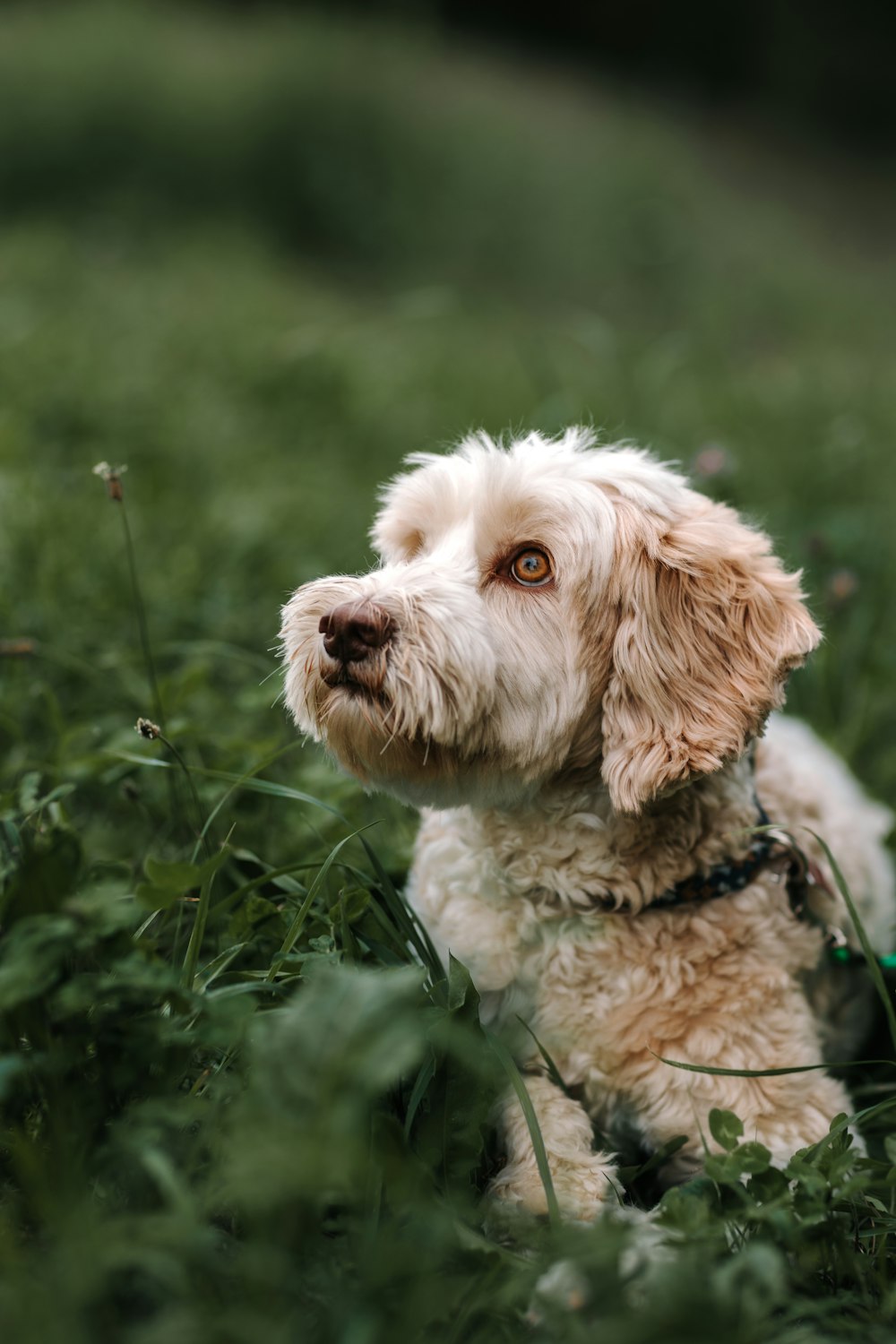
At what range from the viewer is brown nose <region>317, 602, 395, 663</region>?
6.44ft

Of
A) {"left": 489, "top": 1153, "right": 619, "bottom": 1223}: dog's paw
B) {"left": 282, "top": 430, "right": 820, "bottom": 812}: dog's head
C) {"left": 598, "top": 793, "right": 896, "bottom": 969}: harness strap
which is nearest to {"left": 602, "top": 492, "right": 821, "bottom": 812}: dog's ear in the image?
{"left": 282, "top": 430, "right": 820, "bottom": 812}: dog's head

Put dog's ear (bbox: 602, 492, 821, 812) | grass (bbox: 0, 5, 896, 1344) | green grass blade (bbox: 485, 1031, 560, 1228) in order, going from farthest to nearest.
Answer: dog's ear (bbox: 602, 492, 821, 812) < green grass blade (bbox: 485, 1031, 560, 1228) < grass (bbox: 0, 5, 896, 1344)

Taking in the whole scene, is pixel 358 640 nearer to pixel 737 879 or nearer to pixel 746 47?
pixel 737 879

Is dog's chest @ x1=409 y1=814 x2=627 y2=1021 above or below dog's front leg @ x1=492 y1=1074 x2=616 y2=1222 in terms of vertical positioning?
above

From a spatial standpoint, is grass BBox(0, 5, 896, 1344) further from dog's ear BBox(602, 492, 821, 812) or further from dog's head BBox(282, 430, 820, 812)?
dog's ear BBox(602, 492, 821, 812)

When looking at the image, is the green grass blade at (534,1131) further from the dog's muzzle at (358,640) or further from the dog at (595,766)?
the dog's muzzle at (358,640)

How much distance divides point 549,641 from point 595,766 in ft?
0.98

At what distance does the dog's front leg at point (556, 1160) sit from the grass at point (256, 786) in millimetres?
77

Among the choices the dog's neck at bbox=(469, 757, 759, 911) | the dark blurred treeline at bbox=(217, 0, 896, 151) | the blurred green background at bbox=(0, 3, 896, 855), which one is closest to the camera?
the dog's neck at bbox=(469, 757, 759, 911)

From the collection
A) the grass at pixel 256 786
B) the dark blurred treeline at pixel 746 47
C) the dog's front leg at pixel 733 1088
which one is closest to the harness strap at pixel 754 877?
the dog's front leg at pixel 733 1088

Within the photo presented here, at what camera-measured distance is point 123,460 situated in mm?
4742

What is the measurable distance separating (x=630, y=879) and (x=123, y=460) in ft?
11.4

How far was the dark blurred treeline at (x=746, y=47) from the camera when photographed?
19812 mm

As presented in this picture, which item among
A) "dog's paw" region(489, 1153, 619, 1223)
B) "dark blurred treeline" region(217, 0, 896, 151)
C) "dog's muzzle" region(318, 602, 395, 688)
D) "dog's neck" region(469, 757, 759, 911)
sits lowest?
"dog's paw" region(489, 1153, 619, 1223)
